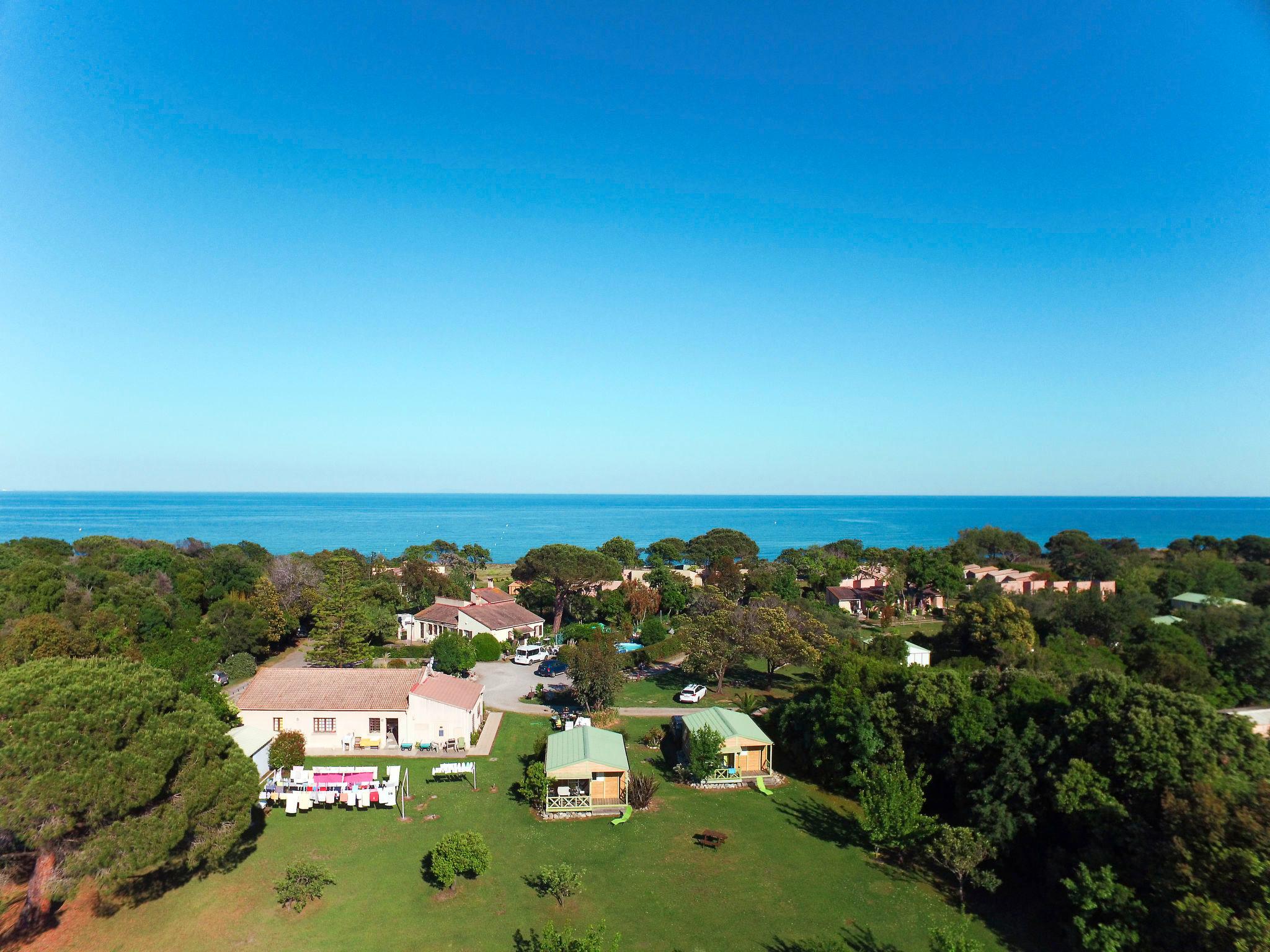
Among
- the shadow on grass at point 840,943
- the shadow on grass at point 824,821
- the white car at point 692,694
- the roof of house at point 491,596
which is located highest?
the roof of house at point 491,596

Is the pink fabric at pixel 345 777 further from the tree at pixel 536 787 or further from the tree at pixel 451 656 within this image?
the tree at pixel 451 656

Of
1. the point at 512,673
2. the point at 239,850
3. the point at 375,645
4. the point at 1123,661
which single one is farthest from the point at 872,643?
the point at 375,645

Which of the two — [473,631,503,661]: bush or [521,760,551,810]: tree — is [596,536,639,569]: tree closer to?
[473,631,503,661]: bush

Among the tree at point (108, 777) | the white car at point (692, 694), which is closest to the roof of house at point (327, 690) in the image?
the tree at point (108, 777)

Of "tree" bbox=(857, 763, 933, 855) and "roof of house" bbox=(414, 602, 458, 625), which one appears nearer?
"tree" bbox=(857, 763, 933, 855)

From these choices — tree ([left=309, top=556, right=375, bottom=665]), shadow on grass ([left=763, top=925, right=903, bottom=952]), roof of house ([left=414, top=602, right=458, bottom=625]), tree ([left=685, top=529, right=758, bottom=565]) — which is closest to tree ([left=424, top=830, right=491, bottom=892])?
shadow on grass ([left=763, top=925, right=903, bottom=952])

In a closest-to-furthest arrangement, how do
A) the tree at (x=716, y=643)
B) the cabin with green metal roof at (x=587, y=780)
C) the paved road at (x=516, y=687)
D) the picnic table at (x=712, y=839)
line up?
the picnic table at (x=712, y=839) → the cabin with green metal roof at (x=587, y=780) → the paved road at (x=516, y=687) → the tree at (x=716, y=643)

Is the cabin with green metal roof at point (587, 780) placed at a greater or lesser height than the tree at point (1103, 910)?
lesser
